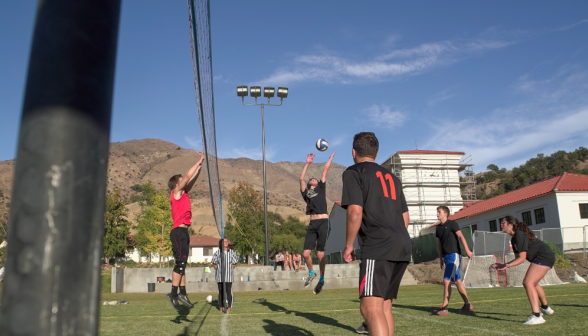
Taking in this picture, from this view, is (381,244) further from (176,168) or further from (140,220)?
(176,168)

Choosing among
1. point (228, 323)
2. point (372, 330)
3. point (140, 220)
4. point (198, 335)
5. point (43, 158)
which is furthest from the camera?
point (140, 220)

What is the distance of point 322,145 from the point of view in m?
13.5

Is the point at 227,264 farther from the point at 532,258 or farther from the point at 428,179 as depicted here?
the point at 428,179

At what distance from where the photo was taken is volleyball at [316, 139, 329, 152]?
13.3 meters

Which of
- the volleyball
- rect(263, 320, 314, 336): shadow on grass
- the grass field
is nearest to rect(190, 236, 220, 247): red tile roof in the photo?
the volleyball

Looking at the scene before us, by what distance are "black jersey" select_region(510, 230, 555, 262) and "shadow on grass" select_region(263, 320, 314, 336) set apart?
155 inches

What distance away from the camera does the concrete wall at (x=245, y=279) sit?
69.5ft

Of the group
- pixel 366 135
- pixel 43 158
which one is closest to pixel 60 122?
pixel 43 158

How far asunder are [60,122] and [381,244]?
3371mm

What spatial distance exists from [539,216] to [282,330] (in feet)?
126

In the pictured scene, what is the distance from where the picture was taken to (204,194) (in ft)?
457

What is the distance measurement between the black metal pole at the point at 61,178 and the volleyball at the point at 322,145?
12602mm

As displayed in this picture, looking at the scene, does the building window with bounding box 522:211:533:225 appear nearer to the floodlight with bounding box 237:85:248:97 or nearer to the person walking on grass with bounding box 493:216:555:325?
the floodlight with bounding box 237:85:248:97

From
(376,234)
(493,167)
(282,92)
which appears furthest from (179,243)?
(493,167)
